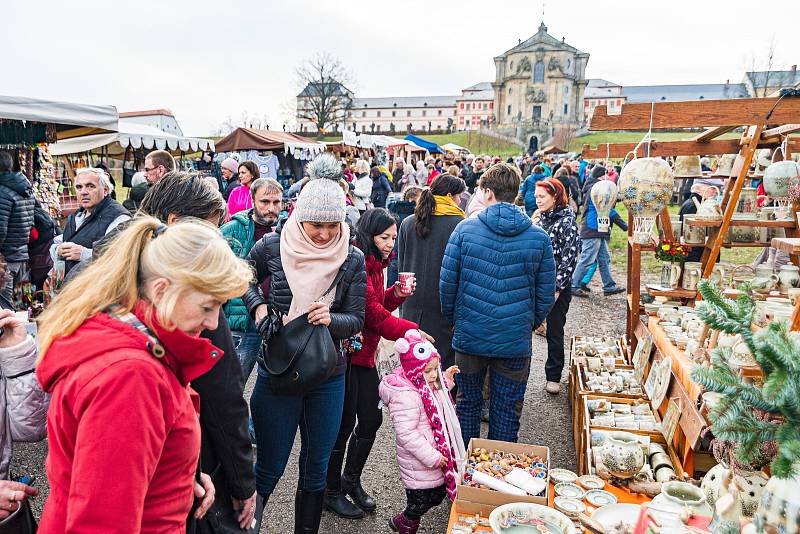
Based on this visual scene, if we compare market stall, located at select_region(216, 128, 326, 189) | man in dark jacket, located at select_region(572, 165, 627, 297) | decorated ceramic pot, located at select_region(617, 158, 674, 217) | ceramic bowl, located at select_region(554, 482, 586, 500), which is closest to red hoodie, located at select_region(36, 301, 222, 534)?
ceramic bowl, located at select_region(554, 482, 586, 500)

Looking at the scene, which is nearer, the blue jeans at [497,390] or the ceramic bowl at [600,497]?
the ceramic bowl at [600,497]

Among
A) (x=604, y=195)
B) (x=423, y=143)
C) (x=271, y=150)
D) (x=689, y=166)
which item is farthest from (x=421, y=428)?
(x=423, y=143)

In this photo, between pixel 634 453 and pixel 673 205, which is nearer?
pixel 634 453

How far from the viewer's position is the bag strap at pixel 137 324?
1250 millimetres

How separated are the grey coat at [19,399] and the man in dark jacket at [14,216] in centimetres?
337

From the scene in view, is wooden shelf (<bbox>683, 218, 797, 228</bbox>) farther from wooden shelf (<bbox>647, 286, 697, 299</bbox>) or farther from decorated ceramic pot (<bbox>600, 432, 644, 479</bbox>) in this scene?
decorated ceramic pot (<bbox>600, 432, 644, 479</bbox>)

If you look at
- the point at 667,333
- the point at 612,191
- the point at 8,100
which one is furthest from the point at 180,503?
the point at 8,100

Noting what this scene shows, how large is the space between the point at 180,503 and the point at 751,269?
13.3ft

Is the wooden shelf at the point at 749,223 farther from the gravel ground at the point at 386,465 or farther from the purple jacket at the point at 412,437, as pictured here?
the purple jacket at the point at 412,437

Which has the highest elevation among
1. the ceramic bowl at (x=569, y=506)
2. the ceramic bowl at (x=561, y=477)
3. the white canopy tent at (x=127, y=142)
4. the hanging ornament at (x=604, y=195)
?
the white canopy tent at (x=127, y=142)

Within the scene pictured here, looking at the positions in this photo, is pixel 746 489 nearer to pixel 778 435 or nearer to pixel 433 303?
pixel 778 435

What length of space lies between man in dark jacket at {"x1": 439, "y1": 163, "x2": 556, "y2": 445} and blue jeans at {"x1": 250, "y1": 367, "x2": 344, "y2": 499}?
3.18 feet

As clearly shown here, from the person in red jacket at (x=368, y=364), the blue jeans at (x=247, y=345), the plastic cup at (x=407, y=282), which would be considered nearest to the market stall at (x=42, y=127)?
the blue jeans at (x=247, y=345)

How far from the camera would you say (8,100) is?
4.79 metres
